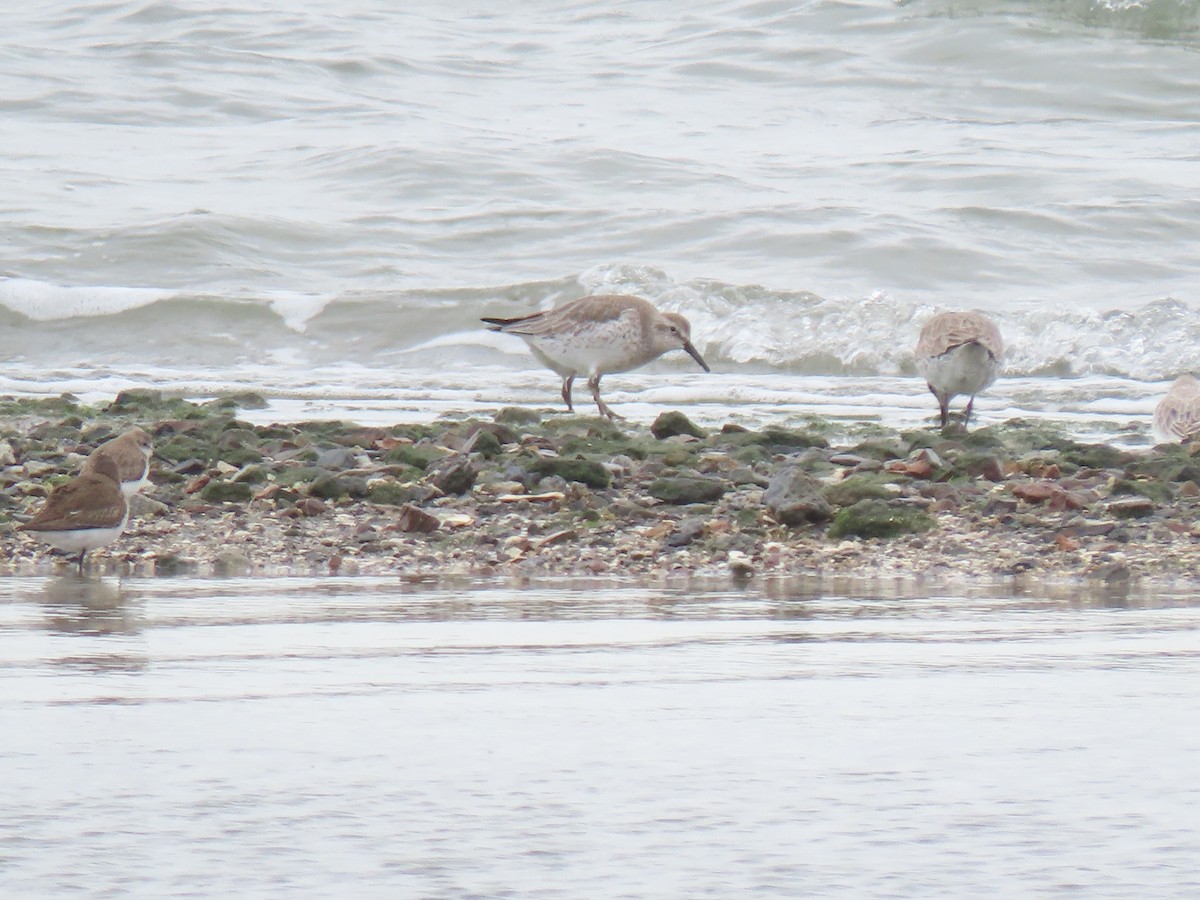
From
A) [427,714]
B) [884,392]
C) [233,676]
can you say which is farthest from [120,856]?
[884,392]

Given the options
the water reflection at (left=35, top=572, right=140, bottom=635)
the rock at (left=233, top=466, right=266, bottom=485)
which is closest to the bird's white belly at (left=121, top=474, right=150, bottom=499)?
the rock at (left=233, top=466, right=266, bottom=485)

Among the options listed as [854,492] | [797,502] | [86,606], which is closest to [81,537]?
[86,606]

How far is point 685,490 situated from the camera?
6.66m

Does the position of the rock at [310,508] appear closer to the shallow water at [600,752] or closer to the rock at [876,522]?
the rock at [876,522]

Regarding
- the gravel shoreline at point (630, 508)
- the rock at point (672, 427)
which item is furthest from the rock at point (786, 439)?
the rock at point (672, 427)

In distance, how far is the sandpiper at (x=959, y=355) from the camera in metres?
9.98

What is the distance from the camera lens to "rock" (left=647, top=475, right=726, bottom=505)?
666 centimetres

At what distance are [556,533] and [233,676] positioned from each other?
2767mm

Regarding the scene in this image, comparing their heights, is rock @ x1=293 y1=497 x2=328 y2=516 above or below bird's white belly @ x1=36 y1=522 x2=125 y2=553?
above

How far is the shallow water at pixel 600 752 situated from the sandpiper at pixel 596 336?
683 cm

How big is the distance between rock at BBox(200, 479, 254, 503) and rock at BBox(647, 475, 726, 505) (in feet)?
4.87

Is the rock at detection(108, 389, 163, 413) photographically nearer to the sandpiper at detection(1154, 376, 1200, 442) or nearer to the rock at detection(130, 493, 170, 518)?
the rock at detection(130, 493, 170, 518)

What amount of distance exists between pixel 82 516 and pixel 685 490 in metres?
2.15

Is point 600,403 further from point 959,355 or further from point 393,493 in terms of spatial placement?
point 393,493
